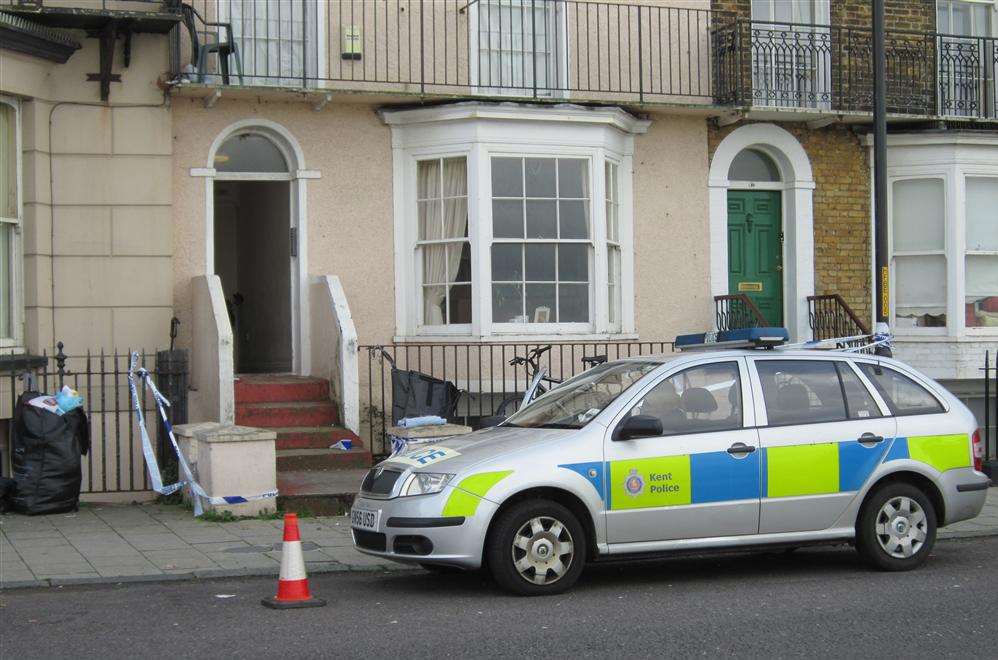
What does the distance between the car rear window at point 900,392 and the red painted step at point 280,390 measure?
6315mm

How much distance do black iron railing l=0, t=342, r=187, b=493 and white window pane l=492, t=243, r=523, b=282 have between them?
369cm

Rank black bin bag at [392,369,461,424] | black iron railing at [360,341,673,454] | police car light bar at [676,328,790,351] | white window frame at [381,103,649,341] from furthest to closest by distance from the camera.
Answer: white window frame at [381,103,649,341] → black iron railing at [360,341,673,454] → black bin bag at [392,369,461,424] → police car light bar at [676,328,790,351]

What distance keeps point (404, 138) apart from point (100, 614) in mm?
7876

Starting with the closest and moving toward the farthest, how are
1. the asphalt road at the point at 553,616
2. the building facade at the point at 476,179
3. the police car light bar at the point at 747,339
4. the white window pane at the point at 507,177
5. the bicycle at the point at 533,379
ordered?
1. the asphalt road at the point at 553,616
2. the police car light bar at the point at 747,339
3. the bicycle at the point at 533,379
4. the building facade at the point at 476,179
5. the white window pane at the point at 507,177

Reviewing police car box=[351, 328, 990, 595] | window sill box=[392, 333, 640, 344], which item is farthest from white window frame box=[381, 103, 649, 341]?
police car box=[351, 328, 990, 595]

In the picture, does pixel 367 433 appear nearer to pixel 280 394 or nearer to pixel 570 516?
pixel 280 394

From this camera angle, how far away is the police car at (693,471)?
7824mm

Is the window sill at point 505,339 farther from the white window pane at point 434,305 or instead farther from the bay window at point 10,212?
the bay window at point 10,212

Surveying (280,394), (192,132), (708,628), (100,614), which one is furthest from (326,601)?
(192,132)

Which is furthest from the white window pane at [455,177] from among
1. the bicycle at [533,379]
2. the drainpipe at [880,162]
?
the drainpipe at [880,162]

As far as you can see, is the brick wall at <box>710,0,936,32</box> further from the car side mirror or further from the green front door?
the car side mirror

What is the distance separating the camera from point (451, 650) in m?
6.54

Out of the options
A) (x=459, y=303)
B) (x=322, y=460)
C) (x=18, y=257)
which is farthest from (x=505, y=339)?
(x=18, y=257)

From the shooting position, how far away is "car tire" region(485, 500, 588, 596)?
7.77m
